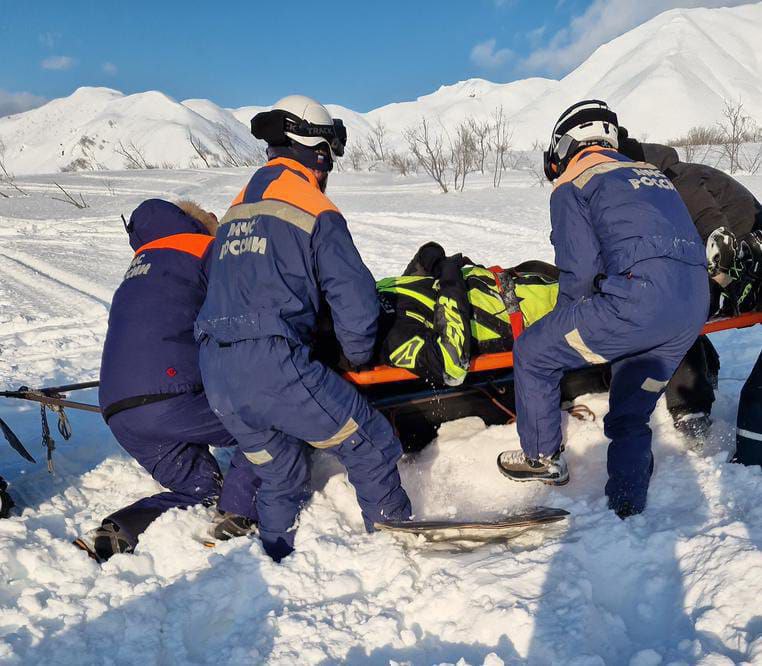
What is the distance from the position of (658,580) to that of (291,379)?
1466 millimetres

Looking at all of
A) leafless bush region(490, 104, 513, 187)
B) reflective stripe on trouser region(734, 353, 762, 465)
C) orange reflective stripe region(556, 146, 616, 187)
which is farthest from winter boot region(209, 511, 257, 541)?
leafless bush region(490, 104, 513, 187)

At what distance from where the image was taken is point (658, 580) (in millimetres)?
2018

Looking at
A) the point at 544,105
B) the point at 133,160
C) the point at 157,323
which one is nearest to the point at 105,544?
the point at 157,323

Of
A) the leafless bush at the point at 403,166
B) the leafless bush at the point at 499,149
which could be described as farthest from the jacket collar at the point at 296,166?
the leafless bush at the point at 403,166

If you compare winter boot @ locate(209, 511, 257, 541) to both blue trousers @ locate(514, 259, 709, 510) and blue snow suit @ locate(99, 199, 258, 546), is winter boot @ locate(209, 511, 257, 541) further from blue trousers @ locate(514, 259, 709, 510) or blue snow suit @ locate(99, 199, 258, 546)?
blue trousers @ locate(514, 259, 709, 510)

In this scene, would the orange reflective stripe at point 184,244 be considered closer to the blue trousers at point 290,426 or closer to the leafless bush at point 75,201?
the blue trousers at point 290,426

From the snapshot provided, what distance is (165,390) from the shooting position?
9.09 ft

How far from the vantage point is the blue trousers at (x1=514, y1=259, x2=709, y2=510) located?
94.0 inches

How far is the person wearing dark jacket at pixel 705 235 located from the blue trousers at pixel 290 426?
163 cm

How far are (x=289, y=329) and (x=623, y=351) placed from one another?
1.39 m

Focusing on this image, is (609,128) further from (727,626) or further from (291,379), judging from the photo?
(727,626)

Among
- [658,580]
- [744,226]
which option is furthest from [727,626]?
[744,226]

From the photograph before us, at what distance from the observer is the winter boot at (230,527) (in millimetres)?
2652

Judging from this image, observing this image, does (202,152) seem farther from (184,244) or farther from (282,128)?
(282,128)
